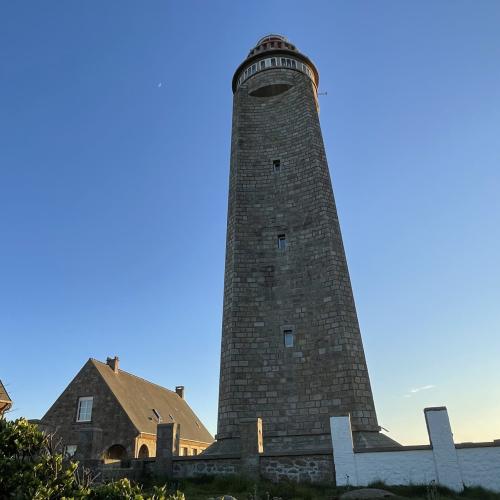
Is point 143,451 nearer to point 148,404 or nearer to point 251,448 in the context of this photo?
point 148,404

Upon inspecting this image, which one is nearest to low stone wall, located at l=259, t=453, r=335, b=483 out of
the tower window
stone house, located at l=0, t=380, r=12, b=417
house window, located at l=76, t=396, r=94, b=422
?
the tower window

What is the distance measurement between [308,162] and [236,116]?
15.8 ft

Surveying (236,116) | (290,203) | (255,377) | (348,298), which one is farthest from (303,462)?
(236,116)

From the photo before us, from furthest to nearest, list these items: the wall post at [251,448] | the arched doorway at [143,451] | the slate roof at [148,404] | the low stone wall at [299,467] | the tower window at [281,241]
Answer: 1. the slate roof at [148,404]
2. the arched doorway at [143,451]
3. the tower window at [281,241]
4. the wall post at [251,448]
5. the low stone wall at [299,467]

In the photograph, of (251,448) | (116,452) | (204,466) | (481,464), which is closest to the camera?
(481,464)

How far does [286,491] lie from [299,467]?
1178 millimetres

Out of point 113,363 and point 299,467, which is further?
point 113,363

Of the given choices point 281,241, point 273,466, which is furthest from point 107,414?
point 273,466

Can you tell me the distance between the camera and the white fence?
9.41 meters

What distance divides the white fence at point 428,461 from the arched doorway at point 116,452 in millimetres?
14304

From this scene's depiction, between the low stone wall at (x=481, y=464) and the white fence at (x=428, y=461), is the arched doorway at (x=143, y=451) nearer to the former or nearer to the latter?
the white fence at (x=428, y=461)

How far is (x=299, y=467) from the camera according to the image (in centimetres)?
1056

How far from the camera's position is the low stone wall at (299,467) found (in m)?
10.4

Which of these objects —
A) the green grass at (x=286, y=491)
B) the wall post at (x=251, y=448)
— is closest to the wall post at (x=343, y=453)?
the green grass at (x=286, y=491)
